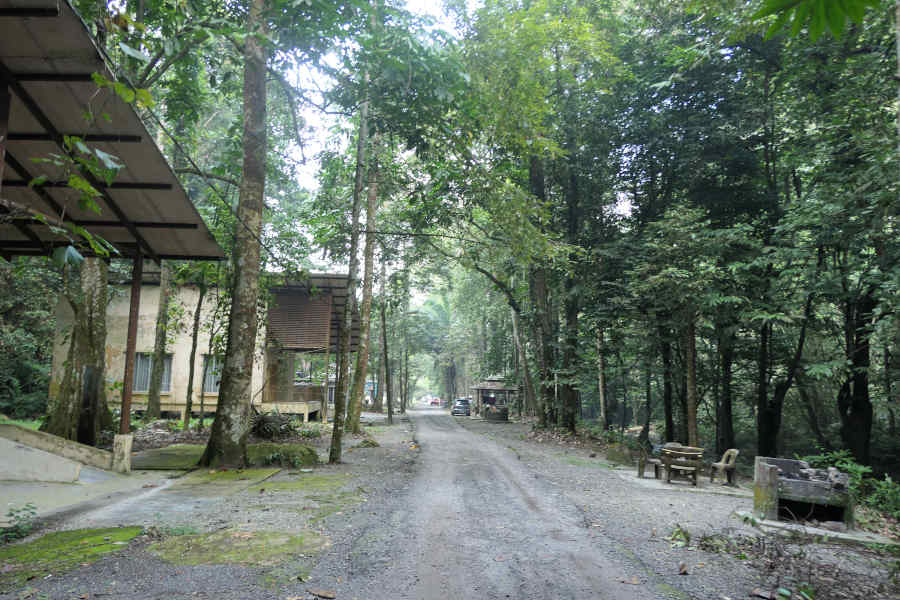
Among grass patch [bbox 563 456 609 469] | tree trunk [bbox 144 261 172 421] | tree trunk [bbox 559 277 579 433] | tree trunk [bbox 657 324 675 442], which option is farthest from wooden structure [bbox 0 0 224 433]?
tree trunk [bbox 559 277 579 433]

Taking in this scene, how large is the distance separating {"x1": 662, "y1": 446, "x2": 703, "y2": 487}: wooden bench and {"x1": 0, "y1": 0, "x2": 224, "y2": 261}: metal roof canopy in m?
9.32

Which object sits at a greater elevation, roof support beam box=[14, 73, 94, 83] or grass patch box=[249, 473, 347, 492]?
roof support beam box=[14, 73, 94, 83]

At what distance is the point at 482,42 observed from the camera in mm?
13523

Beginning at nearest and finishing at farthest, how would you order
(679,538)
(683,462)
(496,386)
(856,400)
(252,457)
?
1. (679,538)
2. (252,457)
3. (683,462)
4. (856,400)
5. (496,386)

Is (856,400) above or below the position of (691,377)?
below

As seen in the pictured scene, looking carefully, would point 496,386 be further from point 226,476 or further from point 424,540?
point 424,540

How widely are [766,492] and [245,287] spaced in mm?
8816

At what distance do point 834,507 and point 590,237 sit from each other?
13081 millimetres

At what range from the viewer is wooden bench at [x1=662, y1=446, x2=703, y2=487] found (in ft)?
34.5

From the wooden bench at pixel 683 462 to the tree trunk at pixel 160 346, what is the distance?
1261 centimetres

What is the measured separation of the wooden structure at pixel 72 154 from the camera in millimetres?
4023

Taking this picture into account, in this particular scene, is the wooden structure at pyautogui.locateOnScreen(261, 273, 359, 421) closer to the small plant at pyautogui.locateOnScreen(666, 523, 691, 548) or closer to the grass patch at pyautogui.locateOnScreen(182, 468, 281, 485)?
the grass patch at pyautogui.locateOnScreen(182, 468, 281, 485)

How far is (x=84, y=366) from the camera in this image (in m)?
10.1

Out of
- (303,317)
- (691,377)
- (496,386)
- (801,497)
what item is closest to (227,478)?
(801,497)
